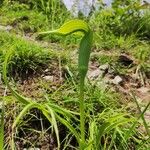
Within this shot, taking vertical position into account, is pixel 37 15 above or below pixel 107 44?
above

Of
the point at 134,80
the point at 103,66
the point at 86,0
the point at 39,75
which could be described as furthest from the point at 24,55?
the point at 86,0

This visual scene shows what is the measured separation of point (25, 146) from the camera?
2566 mm

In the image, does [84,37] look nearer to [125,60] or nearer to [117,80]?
[117,80]

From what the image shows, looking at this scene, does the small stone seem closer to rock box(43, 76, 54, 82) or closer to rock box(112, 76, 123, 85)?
rock box(112, 76, 123, 85)

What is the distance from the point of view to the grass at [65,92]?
233 cm

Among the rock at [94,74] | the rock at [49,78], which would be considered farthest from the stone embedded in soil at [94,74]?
the rock at [49,78]

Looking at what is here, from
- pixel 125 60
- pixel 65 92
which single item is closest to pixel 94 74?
pixel 125 60

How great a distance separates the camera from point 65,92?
301 centimetres

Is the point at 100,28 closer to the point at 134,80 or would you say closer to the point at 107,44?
the point at 107,44

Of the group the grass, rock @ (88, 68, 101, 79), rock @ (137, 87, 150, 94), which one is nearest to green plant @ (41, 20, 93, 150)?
the grass

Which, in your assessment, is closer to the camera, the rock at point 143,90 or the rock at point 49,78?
the rock at point 49,78

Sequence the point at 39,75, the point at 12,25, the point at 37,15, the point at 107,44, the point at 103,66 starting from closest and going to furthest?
the point at 39,75, the point at 103,66, the point at 107,44, the point at 12,25, the point at 37,15

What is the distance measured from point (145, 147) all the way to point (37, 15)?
9.40 ft

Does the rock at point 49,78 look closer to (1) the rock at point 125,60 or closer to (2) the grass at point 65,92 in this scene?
(2) the grass at point 65,92
